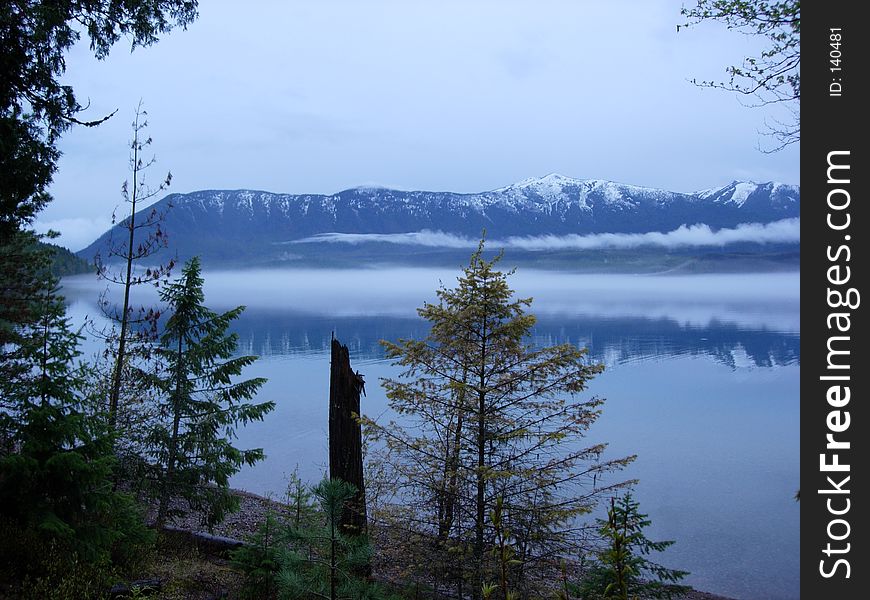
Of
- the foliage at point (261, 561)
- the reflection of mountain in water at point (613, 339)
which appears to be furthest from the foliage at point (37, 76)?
the reflection of mountain in water at point (613, 339)

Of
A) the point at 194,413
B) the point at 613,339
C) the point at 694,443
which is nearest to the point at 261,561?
the point at 194,413

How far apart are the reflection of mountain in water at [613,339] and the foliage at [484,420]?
80.5 m

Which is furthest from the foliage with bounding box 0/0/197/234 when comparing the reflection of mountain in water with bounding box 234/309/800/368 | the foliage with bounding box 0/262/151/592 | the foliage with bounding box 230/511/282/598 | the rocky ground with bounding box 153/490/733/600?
the reflection of mountain in water with bounding box 234/309/800/368

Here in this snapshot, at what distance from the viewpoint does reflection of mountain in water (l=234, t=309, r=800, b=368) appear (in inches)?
4350

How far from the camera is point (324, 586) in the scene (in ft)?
22.5

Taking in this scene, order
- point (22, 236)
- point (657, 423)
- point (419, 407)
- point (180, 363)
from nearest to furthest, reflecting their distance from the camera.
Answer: point (419, 407)
point (180, 363)
point (22, 236)
point (657, 423)

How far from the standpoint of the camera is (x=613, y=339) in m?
145

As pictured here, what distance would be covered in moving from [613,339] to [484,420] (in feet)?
460

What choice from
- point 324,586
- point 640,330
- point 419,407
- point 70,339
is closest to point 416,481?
point 419,407

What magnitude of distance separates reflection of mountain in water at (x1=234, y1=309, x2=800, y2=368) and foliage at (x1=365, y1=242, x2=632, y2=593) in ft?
264

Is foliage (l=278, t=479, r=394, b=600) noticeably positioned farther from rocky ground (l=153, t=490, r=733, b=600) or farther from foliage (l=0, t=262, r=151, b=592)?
rocky ground (l=153, t=490, r=733, b=600)

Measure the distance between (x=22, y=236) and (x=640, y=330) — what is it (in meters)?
165
